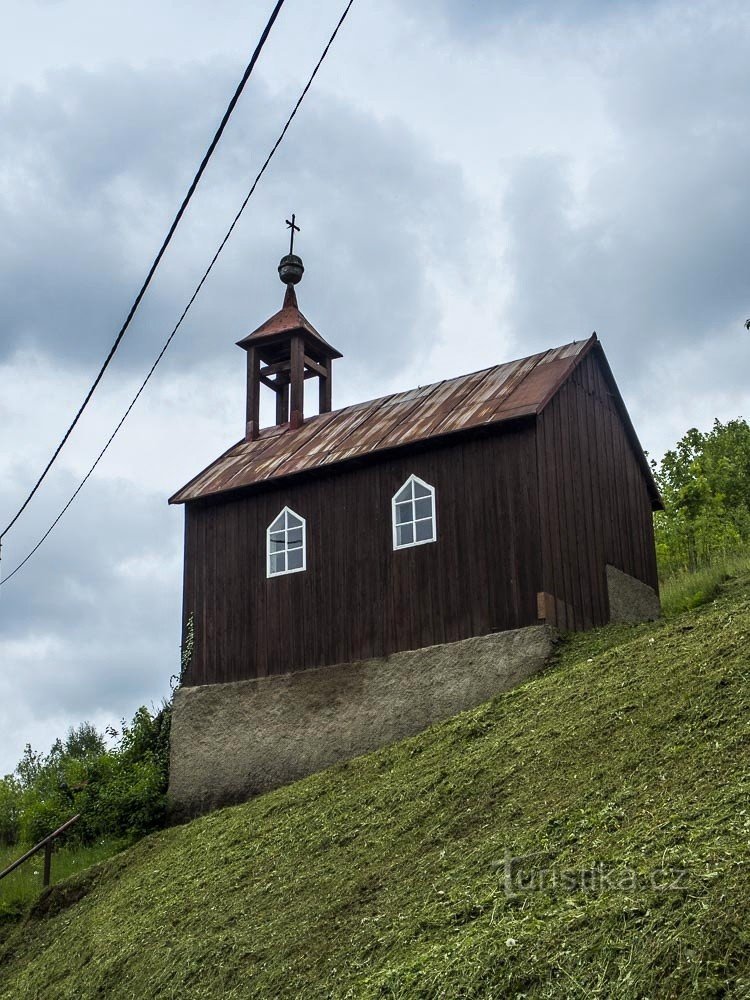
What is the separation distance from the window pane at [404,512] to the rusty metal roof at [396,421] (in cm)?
101

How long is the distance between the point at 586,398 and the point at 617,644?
6020 millimetres

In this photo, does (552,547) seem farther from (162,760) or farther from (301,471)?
(162,760)

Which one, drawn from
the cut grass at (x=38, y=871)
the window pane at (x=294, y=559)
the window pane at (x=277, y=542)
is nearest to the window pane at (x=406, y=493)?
the window pane at (x=294, y=559)

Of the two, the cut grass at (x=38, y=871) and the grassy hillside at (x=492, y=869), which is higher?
the grassy hillside at (x=492, y=869)

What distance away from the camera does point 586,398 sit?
22.7m

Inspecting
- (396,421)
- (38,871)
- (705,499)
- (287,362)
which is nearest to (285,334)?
(287,362)

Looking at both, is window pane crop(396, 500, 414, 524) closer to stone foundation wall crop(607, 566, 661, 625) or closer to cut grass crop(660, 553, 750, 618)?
stone foundation wall crop(607, 566, 661, 625)

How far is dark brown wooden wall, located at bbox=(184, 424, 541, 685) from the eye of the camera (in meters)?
20.0

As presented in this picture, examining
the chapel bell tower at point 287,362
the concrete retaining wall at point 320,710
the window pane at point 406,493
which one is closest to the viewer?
the concrete retaining wall at point 320,710

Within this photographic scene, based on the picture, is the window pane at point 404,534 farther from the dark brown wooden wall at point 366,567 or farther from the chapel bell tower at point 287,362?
the chapel bell tower at point 287,362

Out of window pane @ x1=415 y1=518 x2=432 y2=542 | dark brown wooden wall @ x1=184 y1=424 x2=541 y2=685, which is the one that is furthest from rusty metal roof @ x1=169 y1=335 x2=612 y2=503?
window pane @ x1=415 y1=518 x2=432 y2=542

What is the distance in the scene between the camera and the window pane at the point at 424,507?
20.9 m

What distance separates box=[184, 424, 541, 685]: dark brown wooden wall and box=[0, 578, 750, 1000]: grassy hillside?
203 centimetres

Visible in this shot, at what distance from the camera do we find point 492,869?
1112 centimetres
